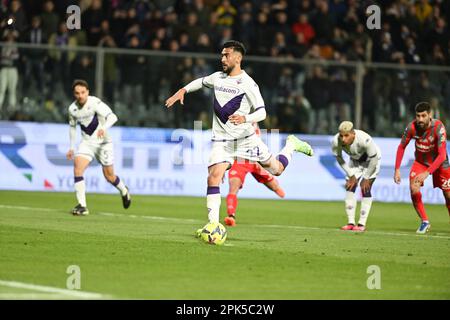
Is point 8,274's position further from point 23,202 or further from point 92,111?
point 23,202

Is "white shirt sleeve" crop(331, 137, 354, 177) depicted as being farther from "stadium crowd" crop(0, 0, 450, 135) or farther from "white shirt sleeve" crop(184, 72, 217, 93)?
"stadium crowd" crop(0, 0, 450, 135)

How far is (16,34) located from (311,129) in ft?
24.9

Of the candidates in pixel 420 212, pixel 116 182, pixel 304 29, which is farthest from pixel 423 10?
pixel 116 182

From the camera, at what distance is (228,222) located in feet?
55.2

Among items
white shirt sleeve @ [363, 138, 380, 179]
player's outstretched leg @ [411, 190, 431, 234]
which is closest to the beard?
white shirt sleeve @ [363, 138, 380, 179]

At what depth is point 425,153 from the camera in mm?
17359

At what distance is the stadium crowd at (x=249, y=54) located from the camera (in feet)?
80.0

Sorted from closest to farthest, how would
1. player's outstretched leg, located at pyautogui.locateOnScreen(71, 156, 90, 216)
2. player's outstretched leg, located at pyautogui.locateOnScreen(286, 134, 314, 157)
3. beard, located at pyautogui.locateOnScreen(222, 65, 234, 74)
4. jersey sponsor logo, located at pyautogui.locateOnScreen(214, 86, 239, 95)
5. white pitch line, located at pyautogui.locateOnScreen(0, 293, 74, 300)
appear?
white pitch line, located at pyautogui.locateOnScreen(0, 293, 74, 300) → beard, located at pyautogui.locateOnScreen(222, 65, 234, 74) → jersey sponsor logo, located at pyautogui.locateOnScreen(214, 86, 239, 95) → player's outstretched leg, located at pyautogui.locateOnScreen(286, 134, 314, 157) → player's outstretched leg, located at pyautogui.locateOnScreen(71, 156, 90, 216)

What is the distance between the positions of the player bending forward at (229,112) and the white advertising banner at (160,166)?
10.7m

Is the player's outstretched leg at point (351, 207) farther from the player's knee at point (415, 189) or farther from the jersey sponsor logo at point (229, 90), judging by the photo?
the jersey sponsor logo at point (229, 90)

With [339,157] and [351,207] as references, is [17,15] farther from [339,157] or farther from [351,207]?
[351,207]

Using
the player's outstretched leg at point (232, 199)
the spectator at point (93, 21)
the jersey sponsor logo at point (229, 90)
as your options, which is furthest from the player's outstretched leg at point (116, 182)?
the spectator at point (93, 21)

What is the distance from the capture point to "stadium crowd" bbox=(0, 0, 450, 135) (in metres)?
24.4
